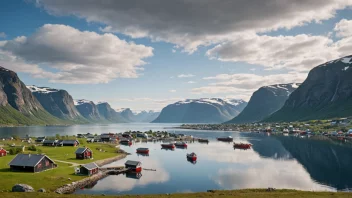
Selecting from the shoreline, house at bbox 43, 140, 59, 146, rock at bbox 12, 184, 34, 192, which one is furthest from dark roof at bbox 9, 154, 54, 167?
house at bbox 43, 140, 59, 146

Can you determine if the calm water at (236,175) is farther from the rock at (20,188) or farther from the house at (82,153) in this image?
the rock at (20,188)

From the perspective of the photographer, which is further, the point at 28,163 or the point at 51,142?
the point at 51,142

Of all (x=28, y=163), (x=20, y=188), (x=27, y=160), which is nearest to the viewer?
(x=20, y=188)

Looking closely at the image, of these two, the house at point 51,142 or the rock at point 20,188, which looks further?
the house at point 51,142

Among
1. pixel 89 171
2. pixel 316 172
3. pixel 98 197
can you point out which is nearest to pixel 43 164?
pixel 89 171

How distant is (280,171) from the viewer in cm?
10450

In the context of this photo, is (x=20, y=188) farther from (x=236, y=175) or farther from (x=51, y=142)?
(x=51, y=142)

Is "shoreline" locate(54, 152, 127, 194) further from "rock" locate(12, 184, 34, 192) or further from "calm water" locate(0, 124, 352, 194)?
"rock" locate(12, 184, 34, 192)

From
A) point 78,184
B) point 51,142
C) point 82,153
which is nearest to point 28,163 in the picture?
point 78,184

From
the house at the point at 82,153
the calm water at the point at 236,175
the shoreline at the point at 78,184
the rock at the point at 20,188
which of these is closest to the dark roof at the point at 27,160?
the shoreline at the point at 78,184

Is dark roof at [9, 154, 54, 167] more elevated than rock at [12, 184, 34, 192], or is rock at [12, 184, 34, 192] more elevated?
dark roof at [9, 154, 54, 167]

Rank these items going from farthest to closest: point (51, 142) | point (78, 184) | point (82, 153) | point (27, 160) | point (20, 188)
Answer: point (51, 142), point (82, 153), point (27, 160), point (78, 184), point (20, 188)

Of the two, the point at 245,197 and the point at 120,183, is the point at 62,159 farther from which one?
the point at 245,197

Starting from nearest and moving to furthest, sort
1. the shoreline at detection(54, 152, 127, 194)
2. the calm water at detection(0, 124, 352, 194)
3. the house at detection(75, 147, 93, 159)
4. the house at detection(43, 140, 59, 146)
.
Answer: the shoreline at detection(54, 152, 127, 194), the calm water at detection(0, 124, 352, 194), the house at detection(75, 147, 93, 159), the house at detection(43, 140, 59, 146)
